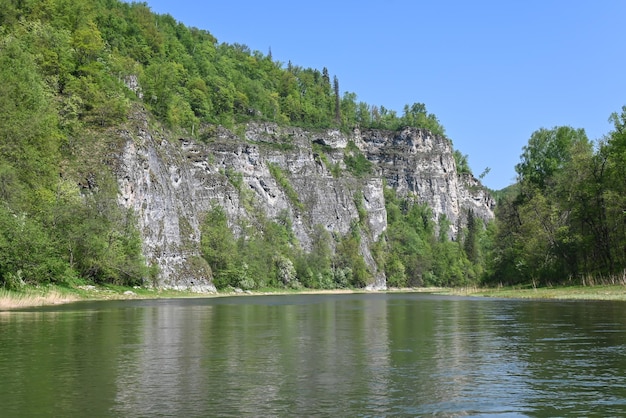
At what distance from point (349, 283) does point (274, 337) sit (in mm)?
139069

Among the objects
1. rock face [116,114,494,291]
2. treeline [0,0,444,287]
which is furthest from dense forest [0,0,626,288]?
rock face [116,114,494,291]

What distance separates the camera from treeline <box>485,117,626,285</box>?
227ft

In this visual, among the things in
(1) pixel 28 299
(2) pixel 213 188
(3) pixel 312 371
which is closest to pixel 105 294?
(1) pixel 28 299

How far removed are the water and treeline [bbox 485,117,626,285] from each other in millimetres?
43969

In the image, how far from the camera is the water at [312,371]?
1262 cm

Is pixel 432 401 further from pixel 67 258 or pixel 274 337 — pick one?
pixel 67 258

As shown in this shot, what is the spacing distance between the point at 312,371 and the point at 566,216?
7228 cm

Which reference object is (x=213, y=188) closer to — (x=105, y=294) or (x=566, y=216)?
(x=105, y=294)

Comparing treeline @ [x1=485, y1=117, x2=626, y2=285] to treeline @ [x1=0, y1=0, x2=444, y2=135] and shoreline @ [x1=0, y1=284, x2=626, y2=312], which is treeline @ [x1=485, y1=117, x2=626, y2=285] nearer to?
shoreline @ [x1=0, y1=284, x2=626, y2=312]

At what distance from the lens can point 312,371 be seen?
17094 mm

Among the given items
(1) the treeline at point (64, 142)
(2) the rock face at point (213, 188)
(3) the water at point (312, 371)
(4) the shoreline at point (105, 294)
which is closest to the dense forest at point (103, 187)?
(1) the treeline at point (64, 142)

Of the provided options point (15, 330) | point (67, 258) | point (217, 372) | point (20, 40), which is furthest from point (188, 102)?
point (217, 372)

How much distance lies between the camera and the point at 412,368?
17.5 m

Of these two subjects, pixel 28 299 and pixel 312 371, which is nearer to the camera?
pixel 312 371
